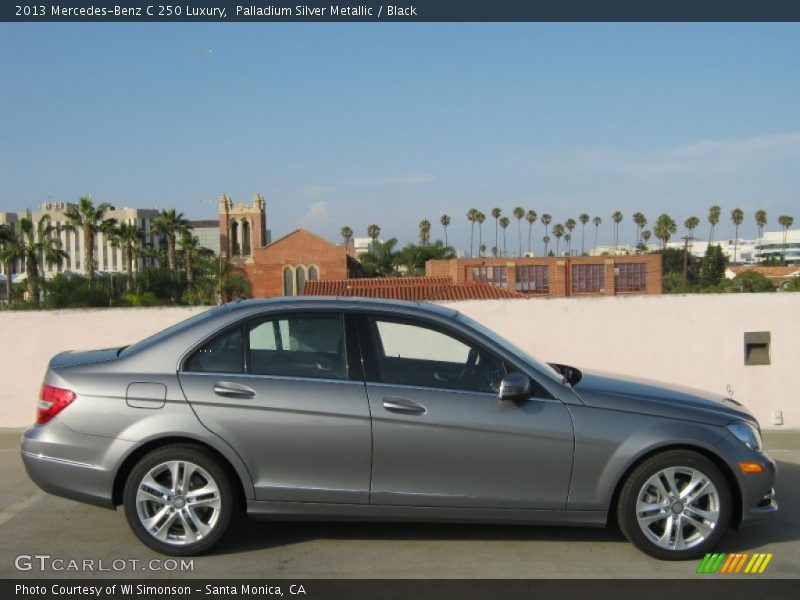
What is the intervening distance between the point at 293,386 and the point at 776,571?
303 cm

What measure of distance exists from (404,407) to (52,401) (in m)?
2.14

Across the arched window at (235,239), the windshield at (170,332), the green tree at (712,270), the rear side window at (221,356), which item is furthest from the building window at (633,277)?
the rear side window at (221,356)

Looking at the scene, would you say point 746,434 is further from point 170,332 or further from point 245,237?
point 245,237

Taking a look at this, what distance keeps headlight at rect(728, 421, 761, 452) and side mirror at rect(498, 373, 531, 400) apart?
4.27ft

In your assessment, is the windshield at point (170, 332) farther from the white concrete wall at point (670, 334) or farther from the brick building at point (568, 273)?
the brick building at point (568, 273)

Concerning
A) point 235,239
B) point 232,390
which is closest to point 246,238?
point 235,239

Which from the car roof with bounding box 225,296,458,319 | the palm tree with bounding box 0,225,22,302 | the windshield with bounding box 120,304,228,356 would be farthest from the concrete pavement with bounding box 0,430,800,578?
the palm tree with bounding box 0,225,22,302

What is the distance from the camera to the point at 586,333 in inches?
346

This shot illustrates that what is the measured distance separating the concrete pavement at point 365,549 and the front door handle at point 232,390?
96cm

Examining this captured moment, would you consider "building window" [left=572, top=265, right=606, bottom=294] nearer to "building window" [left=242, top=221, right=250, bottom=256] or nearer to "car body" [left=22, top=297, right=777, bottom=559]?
"building window" [left=242, top=221, right=250, bottom=256]

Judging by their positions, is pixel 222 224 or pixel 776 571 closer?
pixel 776 571

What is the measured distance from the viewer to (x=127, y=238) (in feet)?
237
